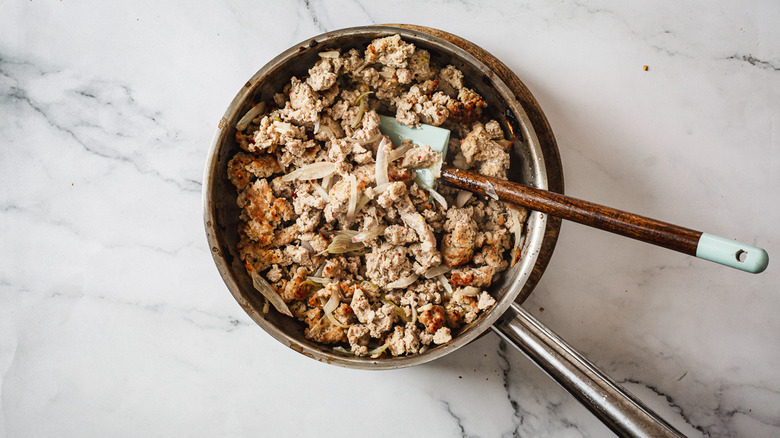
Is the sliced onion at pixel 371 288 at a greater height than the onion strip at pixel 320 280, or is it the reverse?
the sliced onion at pixel 371 288

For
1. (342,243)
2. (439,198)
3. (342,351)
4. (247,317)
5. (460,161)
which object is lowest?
(247,317)


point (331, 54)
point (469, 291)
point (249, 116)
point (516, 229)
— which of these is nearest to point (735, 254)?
point (516, 229)

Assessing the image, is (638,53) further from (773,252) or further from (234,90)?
(234,90)

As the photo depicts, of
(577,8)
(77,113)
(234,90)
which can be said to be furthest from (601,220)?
(77,113)

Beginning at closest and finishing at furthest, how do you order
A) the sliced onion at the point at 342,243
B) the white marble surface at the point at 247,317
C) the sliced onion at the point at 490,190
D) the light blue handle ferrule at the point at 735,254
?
1. the light blue handle ferrule at the point at 735,254
2. the sliced onion at the point at 490,190
3. the sliced onion at the point at 342,243
4. the white marble surface at the point at 247,317

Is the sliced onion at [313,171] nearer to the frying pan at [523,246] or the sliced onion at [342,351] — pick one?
the frying pan at [523,246]

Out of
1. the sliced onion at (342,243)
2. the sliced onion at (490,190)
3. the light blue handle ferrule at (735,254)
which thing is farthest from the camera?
the sliced onion at (342,243)

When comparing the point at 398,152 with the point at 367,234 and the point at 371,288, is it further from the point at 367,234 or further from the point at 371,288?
the point at 371,288

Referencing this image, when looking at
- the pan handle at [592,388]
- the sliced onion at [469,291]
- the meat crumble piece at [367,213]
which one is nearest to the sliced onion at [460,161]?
the meat crumble piece at [367,213]
